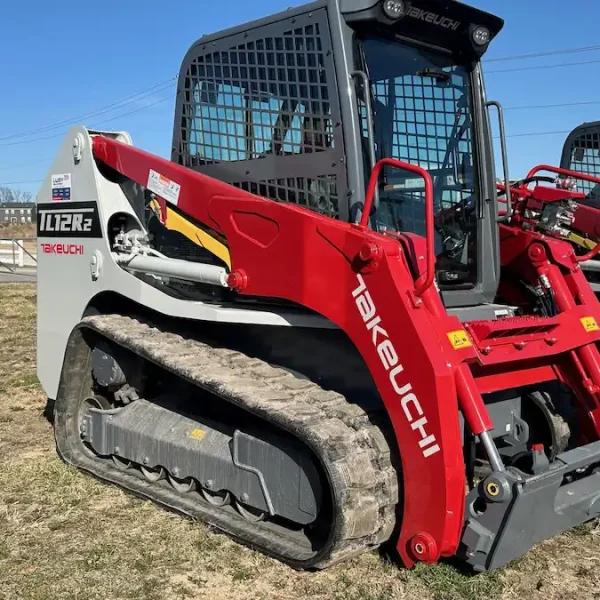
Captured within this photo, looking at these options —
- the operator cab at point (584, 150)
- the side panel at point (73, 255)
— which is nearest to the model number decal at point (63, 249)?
the side panel at point (73, 255)

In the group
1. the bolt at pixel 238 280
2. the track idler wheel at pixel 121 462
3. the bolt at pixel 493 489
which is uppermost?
the bolt at pixel 238 280

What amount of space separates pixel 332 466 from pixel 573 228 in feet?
13.2

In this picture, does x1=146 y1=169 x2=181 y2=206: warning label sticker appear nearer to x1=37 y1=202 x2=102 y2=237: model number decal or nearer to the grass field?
x1=37 y1=202 x2=102 y2=237: model number decal

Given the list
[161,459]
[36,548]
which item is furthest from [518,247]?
[36,548]

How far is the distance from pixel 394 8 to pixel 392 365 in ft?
5.79

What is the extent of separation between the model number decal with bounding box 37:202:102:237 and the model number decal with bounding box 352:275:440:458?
2.18 metres

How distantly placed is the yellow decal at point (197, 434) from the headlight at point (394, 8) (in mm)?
2377

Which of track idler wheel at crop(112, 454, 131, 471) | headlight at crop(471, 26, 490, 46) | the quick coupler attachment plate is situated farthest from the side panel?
headlight at crop(471, 26, 490, 46)

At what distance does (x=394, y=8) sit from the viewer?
3820 mm

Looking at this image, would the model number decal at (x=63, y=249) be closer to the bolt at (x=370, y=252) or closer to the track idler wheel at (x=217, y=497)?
the track idler wheel at (x=217, y=497)

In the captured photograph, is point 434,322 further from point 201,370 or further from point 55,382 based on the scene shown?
point 55,382

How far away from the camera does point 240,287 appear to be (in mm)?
4023

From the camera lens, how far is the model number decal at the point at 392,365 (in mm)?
3312

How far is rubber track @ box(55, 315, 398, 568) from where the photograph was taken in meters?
3.33
